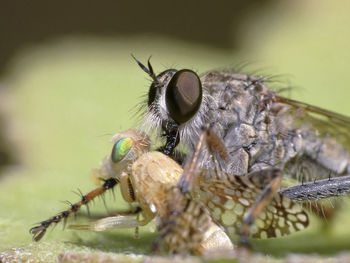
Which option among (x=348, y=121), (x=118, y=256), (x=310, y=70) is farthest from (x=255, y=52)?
(x=118, y=256)

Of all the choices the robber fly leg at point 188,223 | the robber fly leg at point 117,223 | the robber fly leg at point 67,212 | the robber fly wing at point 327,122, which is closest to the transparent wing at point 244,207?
the robber fly leg at point 188,223

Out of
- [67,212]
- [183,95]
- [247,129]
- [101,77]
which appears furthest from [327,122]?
[101,77]

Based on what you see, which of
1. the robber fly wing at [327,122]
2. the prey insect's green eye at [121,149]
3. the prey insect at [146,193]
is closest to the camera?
the prey insect at [146,193]

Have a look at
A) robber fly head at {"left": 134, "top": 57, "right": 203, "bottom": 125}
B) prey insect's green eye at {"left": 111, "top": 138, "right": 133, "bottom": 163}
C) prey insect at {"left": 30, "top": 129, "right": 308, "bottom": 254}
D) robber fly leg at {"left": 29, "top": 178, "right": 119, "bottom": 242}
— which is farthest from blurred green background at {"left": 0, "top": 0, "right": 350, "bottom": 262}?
prey insect's green eye at {"left": 111, "top": 138, "right": 133, "bottom": 163}

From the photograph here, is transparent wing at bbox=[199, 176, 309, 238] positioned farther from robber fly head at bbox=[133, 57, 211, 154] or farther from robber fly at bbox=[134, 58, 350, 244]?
robber fly head at bbox=[133, 57, 211, 154]

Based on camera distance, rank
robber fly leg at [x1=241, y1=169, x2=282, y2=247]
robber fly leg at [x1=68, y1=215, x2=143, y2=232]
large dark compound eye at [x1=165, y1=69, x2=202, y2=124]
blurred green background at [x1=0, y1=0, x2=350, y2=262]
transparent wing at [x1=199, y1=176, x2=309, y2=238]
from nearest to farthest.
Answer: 1. robber fly leg at [x1=241, y1=169, x2=282, y2=247]
2. transparent wing at [x1=199, y1=176, x2=309, y2=238]
3. robber fly leg at [x1=68, y1=215, x2=143, y2=232]
4. large dark compound eye at [x1=165, y1=69, x2=202, y2=124]
5. blurred green background at [x1=0, y1=0, x2=350, y2=262]

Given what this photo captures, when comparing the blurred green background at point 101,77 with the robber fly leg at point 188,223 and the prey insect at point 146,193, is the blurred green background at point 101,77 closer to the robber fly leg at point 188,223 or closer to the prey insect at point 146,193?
the prey insect at point 146,193
